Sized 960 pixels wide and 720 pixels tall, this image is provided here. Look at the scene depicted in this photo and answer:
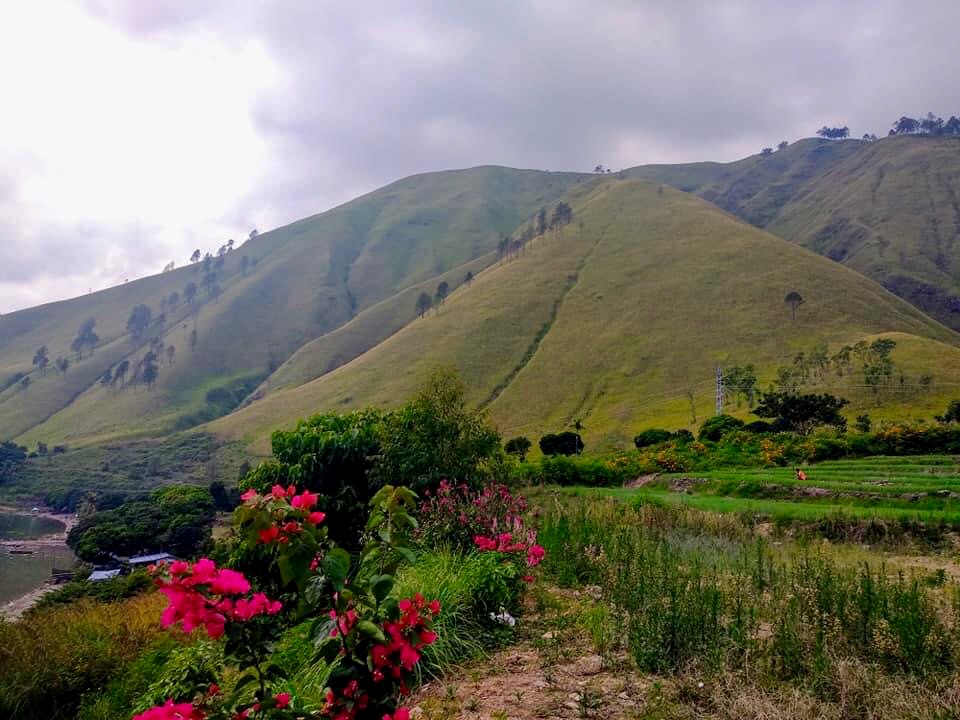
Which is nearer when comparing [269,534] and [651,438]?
[269,534]

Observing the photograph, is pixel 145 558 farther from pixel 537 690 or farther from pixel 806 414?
pixel 537 690

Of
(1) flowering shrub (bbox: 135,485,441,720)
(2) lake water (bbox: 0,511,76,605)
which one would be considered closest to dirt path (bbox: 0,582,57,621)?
(2) lake water (bbox: 0,511,76,605)

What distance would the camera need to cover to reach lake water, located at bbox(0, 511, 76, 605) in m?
41.1

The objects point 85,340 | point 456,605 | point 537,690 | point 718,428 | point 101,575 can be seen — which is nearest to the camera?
point 537,690

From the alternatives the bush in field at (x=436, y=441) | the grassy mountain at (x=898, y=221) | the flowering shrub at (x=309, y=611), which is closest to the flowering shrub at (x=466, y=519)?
the bush in field at (x=436, y=441)

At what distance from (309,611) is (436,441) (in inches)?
420

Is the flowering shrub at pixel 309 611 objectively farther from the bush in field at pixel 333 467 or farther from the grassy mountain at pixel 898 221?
the grassy mountain at pixel 898 221

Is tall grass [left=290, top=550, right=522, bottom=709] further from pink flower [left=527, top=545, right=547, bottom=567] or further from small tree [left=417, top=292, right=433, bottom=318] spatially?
small tree [left=417, top=292, right=433, bottom=318]

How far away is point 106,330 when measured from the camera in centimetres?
18550

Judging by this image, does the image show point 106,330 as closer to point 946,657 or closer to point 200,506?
point 200,506

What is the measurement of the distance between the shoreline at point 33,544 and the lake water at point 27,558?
500mm

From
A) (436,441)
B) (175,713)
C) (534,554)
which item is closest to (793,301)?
(436,441)

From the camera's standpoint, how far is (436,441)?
13406 mm

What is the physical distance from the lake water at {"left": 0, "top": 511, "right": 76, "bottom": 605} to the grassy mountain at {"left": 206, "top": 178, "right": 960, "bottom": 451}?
28651 millimetres
